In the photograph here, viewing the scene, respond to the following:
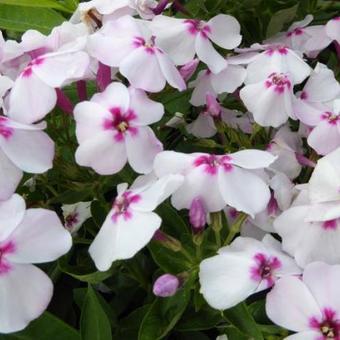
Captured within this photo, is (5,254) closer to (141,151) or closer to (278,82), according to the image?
(141,151)

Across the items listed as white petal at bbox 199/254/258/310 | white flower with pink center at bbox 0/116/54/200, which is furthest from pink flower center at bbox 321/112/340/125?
white flower with pink center at bbox 0/116/54/200

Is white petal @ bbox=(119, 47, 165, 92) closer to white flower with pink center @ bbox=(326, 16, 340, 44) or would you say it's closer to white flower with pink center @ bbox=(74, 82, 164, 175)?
white flower with pink center @ bbox=(74, 82, 164, 175)

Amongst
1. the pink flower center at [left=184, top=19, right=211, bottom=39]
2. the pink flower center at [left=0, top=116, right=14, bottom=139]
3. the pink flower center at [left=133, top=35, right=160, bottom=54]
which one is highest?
the pink flower center at [left=133, top=35, right=160, bottom=54]

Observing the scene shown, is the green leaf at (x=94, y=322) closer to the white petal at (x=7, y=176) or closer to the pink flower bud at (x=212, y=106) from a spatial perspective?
the white petal at (x=7, y=176)

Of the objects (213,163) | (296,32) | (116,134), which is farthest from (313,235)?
(296,32)

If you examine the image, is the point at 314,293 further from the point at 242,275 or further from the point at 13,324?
the point at 13,324

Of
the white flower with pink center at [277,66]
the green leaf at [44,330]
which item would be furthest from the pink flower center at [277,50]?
the green leaf at [44,330]
